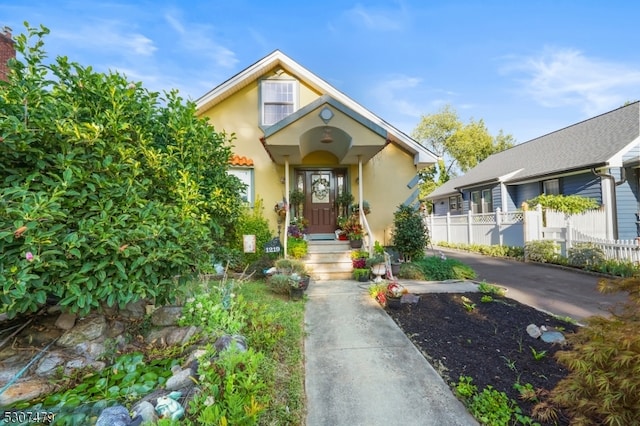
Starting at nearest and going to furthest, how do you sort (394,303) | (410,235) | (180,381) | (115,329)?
(180,381)
(115,329)
(394,303)
(410,235)

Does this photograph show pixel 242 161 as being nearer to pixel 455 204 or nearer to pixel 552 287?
pixel 552 287

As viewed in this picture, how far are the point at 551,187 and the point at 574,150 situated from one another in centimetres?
192

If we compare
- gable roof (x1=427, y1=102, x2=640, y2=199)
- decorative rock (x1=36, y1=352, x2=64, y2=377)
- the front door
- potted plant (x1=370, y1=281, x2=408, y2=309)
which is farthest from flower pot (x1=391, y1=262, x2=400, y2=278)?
gable roof (x1=427, y1=102, x2=640, y2=199)

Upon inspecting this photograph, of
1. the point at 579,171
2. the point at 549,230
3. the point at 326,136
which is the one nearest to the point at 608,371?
the point at 326,136

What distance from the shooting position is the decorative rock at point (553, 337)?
11.4 ft

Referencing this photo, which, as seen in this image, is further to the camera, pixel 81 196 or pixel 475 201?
pixel 475 201

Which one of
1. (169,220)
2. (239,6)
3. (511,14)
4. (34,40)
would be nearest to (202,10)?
(239,6)

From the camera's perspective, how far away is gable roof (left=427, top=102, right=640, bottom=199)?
11.0 meters

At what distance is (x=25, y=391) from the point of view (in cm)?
235

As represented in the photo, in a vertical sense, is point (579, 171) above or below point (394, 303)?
above

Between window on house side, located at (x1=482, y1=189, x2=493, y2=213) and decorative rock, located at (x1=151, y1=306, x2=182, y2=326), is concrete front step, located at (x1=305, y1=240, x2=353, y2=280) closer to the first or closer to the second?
decorative rock, located at (x1=151, y1=306, x2=182, y2=326)

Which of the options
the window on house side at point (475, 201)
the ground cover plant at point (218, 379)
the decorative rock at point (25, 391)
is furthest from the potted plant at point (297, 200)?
the window on house side at point (475, 201)

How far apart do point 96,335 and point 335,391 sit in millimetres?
2648

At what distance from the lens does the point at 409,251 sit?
786 centimetres
